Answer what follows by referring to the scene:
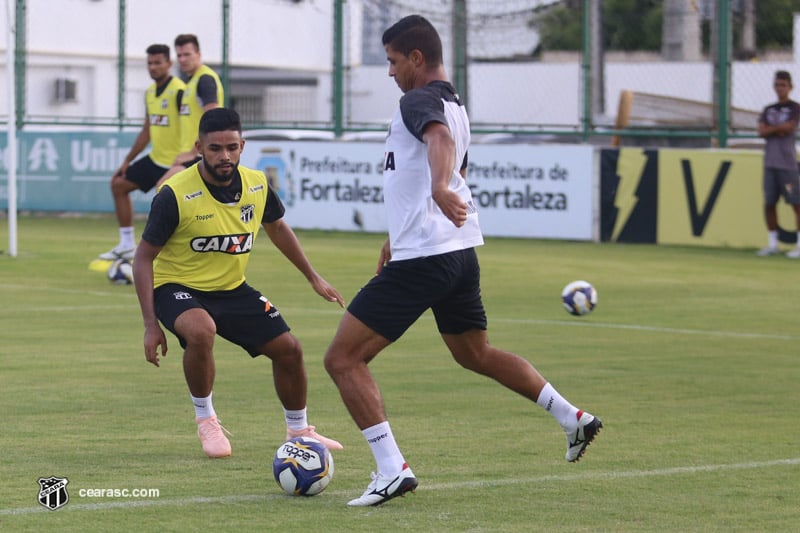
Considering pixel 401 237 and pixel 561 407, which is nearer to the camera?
pixel 401 237

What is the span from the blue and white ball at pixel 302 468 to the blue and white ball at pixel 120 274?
9.65 meters

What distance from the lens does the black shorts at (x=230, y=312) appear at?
25.5ft

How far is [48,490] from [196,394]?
1.34 m

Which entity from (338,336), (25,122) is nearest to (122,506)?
(338,336)

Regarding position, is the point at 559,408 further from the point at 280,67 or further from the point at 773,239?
the point at 280,67

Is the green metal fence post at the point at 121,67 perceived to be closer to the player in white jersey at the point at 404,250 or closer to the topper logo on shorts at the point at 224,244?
the topper logo on shorts at the point at 224,244

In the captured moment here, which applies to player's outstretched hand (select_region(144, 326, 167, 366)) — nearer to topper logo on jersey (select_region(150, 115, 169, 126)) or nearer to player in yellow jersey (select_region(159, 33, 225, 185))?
player in yellow jersey (select_region(159, 33, 225, 185))

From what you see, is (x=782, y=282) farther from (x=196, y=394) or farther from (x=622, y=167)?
(x=196, y=394)

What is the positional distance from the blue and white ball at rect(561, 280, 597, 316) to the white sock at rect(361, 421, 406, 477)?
288 inches

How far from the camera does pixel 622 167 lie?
2191cm

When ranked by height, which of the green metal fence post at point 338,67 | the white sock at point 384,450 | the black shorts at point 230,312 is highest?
the green metal fence post at point 338,67

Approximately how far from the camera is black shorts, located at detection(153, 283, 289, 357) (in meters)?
7.78

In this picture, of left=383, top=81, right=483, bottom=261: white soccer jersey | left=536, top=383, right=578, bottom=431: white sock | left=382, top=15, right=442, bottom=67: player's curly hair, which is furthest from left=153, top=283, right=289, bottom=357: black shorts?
left=382, top=15, right=442, bottom=67: player's curly hair

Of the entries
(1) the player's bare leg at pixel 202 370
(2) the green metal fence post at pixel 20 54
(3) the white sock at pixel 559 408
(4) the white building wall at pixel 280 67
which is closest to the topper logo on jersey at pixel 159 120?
(1) the player's bare leg at pixel 202 370
